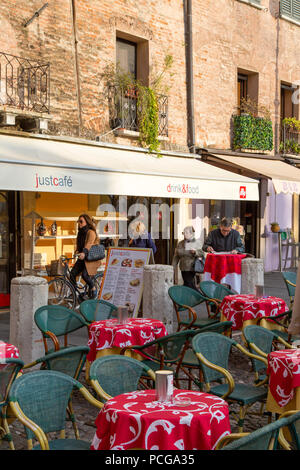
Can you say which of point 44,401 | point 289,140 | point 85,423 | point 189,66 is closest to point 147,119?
point 189,66

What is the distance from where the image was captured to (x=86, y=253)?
1048 centimetres

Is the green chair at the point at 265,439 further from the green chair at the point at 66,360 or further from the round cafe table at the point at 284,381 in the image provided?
the green chair at the point at 66,360

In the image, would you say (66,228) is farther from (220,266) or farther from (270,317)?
(270,317)

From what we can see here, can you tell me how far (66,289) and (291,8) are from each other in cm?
1338

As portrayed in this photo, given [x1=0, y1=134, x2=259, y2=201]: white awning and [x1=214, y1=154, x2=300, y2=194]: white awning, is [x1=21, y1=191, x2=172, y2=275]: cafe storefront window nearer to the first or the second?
[x1=0, y1=134, x2=259, y2=201]: white awning

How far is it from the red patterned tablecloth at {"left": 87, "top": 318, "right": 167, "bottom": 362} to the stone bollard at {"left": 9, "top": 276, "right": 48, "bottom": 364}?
101 cm

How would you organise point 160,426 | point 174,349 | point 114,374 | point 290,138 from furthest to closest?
point 290,138, point 174,349, point 114,374, point 160,426

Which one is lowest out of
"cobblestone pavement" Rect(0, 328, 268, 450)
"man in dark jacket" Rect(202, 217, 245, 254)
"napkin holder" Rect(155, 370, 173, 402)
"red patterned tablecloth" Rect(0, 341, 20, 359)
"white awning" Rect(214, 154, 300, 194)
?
"cobblestone pavement" Rect(0, 328, 268, 450)

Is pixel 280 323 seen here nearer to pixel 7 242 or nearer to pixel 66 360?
pixel 66 360

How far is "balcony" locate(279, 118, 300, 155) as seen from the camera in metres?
18.9

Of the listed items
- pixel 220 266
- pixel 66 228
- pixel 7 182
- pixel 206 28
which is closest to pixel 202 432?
pixel 7 182

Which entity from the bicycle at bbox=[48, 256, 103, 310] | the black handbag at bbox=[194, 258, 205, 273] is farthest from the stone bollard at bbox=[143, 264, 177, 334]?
the bicycle at bbox=[48, 256, 103, 310]

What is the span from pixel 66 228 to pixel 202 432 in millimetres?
9459

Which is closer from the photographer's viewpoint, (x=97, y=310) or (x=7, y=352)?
(x=7, y=352)
